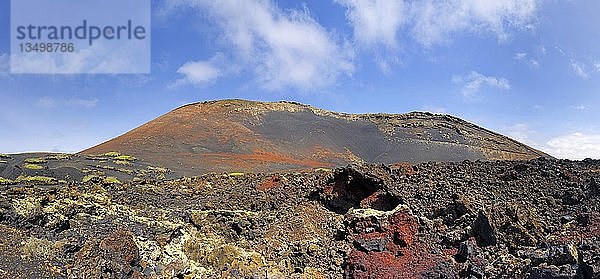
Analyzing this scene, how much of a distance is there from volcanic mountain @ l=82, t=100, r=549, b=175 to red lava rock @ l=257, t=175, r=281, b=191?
14.1 m

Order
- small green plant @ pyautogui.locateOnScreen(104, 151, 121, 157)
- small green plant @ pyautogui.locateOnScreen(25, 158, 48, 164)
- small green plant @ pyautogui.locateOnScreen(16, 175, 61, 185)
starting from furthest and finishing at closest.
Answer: small green plant @ pyautogui.locateOnScreen(104, 151, 121, 157) < small green plant @ pyautogui.locateOnScreen(25, 158, 48, 164) < small green plant @ pyautogui.locateOnScreen(16, 175, 61, 185)

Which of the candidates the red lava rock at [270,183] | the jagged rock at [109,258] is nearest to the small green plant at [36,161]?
the red lava rock at [270,183]

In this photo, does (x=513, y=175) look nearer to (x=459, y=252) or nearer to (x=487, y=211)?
(x=487, y=211)

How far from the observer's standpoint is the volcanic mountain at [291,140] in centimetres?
3847

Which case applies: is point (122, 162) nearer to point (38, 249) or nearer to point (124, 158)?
point (124, 158)

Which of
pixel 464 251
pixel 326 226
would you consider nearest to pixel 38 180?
pixel 326 226

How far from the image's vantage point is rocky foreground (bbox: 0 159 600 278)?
10.7m

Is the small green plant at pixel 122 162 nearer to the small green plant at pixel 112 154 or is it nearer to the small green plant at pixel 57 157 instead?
the small green plant at pixel 112 154

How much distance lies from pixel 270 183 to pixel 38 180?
11.8 metres

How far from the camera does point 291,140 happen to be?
46125mm

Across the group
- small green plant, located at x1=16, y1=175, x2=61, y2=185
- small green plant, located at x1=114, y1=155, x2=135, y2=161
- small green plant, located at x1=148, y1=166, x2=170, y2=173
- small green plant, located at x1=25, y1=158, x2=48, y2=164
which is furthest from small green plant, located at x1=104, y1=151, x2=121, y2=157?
small green plant, located at x1=16, y1=175, x2=61, y2=185

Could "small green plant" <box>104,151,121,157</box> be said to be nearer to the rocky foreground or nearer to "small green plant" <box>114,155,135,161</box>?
"small green plant" <box>114,155,135,161</box>

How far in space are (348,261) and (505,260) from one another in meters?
3.76

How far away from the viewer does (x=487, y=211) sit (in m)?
14.4
